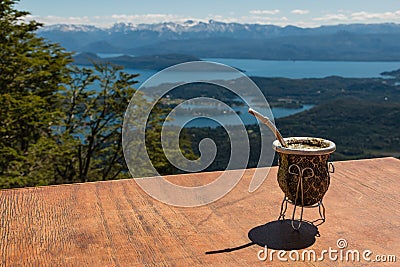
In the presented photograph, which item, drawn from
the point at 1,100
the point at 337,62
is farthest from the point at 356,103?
the point at 337,62

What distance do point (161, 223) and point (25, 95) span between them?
5.80m

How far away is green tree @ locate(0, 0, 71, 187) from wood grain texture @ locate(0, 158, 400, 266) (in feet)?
15.1


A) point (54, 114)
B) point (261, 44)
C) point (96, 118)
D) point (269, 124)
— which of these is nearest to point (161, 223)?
point (269, 124)

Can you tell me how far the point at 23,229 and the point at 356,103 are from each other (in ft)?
84.2

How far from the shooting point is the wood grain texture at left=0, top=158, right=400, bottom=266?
962 mm

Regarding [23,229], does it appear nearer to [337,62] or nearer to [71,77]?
[71,77]

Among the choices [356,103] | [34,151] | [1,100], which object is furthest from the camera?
[356,103]

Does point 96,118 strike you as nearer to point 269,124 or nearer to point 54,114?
point 54,114

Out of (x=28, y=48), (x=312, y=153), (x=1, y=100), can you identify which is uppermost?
(x=312, y=153)

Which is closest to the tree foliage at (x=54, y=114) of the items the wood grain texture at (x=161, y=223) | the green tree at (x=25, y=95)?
the green tree at (x=25, y=95)

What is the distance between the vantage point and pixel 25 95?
6.42 m

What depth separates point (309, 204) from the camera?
108 centimetres

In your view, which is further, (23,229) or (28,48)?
(28,48)

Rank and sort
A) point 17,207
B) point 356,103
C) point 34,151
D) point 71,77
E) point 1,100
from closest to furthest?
point 17,207
point 1,100
point 34,151
point 71,77
point 356,103
